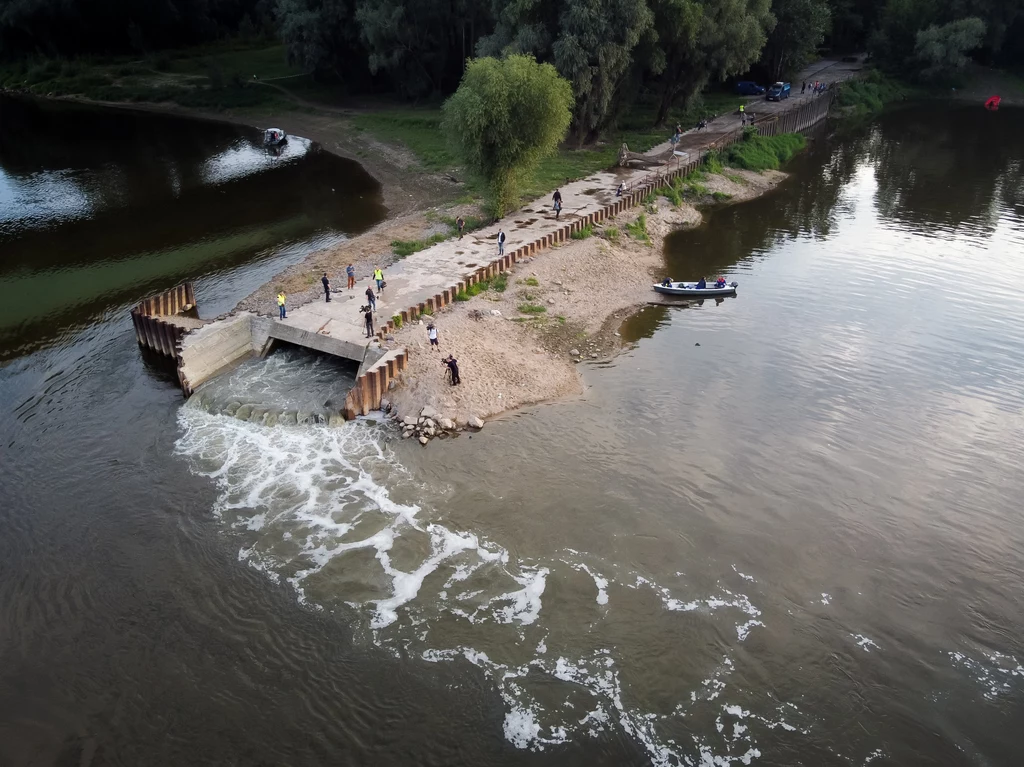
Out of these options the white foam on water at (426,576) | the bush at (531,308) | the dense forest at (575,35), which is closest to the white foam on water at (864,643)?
the white foam on water at (426,576)

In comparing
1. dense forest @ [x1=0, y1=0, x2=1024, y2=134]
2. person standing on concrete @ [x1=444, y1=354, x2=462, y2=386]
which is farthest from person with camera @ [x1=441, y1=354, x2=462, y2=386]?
dense forest @ [x1=0, y1=0, x2=1024, y2=134]

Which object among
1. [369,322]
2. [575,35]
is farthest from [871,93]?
[369,322]

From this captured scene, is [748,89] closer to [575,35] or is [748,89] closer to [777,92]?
[777,92]

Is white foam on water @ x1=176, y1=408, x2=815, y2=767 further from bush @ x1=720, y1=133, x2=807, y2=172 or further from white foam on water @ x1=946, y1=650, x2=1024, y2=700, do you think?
bush @ x1=720, y1=133, x2=807, y2=172

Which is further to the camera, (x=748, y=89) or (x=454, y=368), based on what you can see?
(x=748, y=89)

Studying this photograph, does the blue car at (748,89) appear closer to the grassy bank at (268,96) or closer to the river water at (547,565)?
the grassy bank at (268,96)
